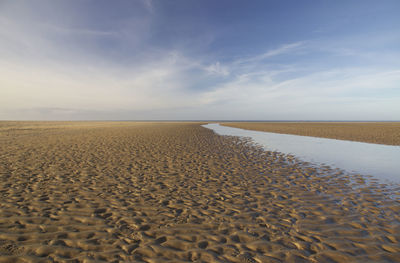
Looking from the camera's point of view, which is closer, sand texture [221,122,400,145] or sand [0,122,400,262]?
sand [0,122,400,262]

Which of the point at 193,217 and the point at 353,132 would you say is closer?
the point at 193,217

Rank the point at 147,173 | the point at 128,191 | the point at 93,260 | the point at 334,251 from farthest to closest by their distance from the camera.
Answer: the point at 147,173, the point at 128,191, the point at 334,251, the point at 93,260

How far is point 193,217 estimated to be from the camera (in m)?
5.19

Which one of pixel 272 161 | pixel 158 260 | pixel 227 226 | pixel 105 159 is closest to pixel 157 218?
pixel 158 260

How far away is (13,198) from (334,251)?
918 centimetres

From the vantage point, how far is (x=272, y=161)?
12406 millimetres

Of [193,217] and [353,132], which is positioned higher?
[353,132]

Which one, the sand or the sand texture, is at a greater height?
the sand texture

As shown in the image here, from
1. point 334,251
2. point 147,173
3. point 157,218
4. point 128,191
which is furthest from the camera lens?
point 147,173

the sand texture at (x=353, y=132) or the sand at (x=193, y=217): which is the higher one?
the sand texture at (x=353, y=132)

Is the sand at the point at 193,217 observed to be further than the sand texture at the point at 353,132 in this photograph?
No

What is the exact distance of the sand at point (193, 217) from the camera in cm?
378

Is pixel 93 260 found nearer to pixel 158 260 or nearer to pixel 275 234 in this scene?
pixel 158 260

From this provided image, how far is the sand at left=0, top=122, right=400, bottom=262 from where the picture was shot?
3779mm
